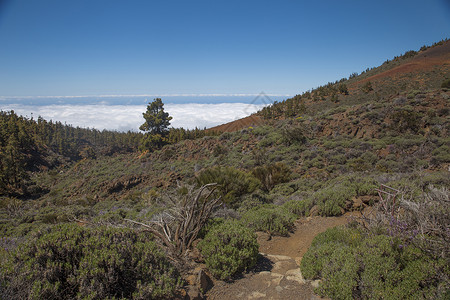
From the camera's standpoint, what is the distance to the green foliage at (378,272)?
92.7 inches

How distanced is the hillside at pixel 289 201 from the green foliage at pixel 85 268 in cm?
2

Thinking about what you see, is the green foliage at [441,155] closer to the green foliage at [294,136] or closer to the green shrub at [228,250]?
the green foliage at [294,136]

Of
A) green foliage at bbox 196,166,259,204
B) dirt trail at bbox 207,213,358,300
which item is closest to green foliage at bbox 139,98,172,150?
green foliage at bbox 196,166,259,204

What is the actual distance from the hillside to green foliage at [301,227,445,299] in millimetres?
13

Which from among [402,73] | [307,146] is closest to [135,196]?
[307,146]

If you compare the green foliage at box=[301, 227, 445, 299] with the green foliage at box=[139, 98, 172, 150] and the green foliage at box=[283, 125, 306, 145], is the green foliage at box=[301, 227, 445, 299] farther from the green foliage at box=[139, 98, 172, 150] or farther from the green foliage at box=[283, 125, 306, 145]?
the green foliage at box=[139, 98, 172, 150]

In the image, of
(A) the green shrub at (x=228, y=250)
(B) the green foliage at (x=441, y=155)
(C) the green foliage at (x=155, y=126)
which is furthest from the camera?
(C) the green foliage at (x=155, y=126)

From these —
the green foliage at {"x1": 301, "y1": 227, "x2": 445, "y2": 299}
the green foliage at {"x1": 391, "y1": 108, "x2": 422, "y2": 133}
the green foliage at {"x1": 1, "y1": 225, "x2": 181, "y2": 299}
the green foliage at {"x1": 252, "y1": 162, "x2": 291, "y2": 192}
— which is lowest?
the green foliage at {"x1": 252, "y1": 162, "x2": 291, "y2": 192}

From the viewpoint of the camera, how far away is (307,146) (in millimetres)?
17312

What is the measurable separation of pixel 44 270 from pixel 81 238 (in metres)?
0.46

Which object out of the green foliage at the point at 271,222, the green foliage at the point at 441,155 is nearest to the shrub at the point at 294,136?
the green foliage at the point at 441,155

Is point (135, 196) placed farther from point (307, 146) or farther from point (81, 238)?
point (81, 238)

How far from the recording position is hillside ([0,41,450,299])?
2.53 meters

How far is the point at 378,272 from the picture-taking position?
8.41ft
